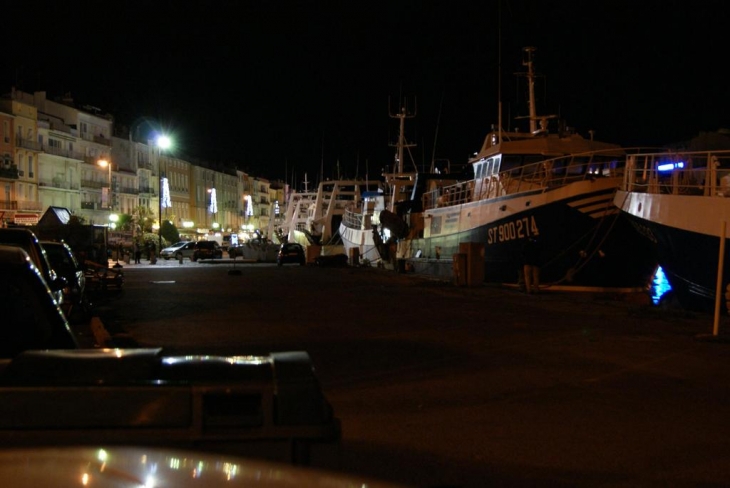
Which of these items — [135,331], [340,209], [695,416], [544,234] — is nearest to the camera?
[695,416]

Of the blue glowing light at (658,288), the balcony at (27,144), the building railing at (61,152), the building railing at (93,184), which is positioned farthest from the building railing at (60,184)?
the blue glowing light at (658,288)

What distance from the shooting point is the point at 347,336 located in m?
12.4

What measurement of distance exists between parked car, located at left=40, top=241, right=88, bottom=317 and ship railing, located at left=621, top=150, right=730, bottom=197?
38.1ft

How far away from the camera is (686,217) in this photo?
15.4 metres

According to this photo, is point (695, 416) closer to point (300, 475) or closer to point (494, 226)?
point (300, 475)

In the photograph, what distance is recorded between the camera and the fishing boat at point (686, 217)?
14750 mm

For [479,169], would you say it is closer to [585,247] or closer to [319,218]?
[585,247]

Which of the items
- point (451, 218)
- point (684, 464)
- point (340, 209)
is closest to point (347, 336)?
point (684, 464)

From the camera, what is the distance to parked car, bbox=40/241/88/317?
14.5 meters

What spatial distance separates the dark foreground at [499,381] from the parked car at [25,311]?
214cm

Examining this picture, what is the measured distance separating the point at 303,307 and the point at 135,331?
4.80 metres

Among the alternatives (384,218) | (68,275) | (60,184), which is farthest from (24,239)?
(60,184)

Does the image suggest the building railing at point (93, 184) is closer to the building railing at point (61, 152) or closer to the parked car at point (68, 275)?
the building railing at point (61, 152)

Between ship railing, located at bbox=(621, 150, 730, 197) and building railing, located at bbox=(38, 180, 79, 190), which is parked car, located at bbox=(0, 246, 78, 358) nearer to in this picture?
ship railing, located at bbox=(621, 150, 730, 197)
